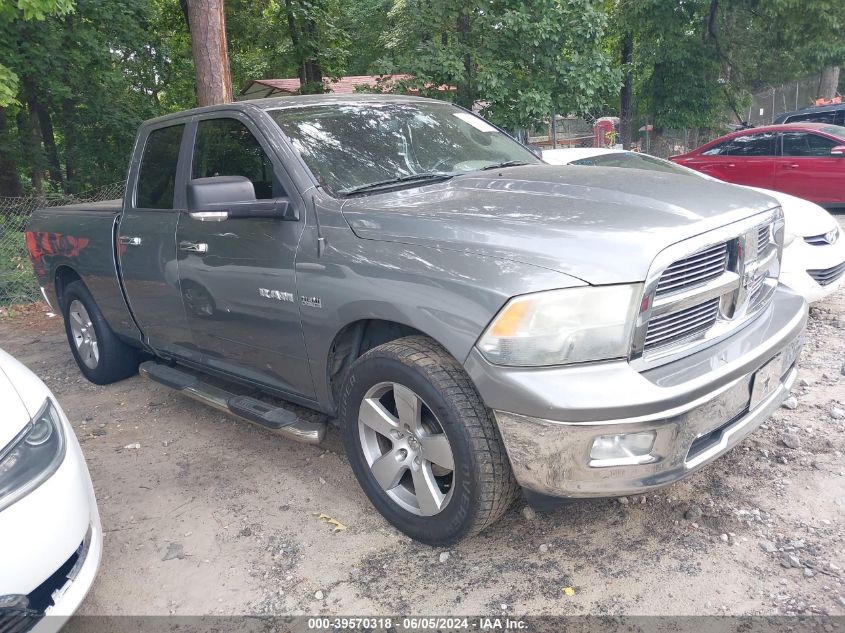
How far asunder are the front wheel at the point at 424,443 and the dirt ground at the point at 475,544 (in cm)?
21

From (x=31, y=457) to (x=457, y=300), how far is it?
1546 mm

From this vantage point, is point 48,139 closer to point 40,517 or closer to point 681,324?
point 40,517

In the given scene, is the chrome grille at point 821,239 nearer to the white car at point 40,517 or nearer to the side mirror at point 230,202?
the side mirror at point 230,202

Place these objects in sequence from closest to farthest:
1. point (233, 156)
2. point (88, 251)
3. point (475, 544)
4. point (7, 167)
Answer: point (475, 544) < point (233, 156) < point (88, 251) < point (7, 167)

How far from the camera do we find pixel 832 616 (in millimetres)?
2373

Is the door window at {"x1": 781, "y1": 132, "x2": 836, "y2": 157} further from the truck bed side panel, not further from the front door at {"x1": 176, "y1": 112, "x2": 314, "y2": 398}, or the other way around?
the truck bed side panel

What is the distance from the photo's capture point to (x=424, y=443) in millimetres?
2768

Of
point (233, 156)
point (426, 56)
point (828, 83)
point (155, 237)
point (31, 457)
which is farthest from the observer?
point (828, 83)

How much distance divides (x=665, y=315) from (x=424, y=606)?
4.62 feet

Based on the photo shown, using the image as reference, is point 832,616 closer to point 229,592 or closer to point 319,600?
point 319,600

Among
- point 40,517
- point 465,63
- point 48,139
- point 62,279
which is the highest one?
point 465,63

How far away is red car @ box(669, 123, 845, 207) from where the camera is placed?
10.0 meters

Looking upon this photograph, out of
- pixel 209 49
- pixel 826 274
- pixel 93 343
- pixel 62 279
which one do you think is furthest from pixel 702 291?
pixel 209 49

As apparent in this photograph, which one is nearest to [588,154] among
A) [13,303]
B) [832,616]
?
[832,616]
